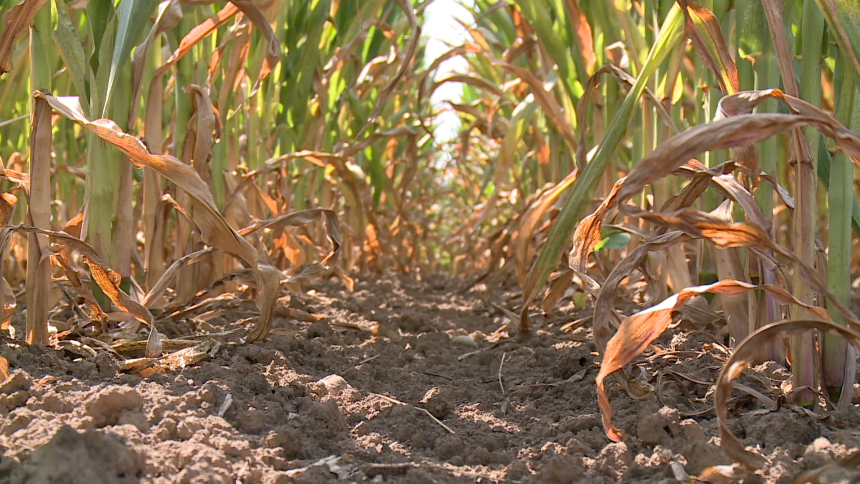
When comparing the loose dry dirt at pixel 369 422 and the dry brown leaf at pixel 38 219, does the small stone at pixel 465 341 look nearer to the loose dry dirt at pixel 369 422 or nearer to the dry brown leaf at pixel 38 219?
the loose dry dirt at pixel 369 422

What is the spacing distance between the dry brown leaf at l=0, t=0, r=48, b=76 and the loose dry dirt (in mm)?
401

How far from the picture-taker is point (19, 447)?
58 cm

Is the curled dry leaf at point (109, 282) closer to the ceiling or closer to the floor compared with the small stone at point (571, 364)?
closer to the ceiling

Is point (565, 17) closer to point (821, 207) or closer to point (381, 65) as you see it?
point (381, 65)

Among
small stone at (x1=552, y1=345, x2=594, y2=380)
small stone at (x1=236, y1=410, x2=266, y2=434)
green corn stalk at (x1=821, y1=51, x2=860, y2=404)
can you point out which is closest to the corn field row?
green corn stalk at (x1=821, y1=51, x2=860, y2=404)

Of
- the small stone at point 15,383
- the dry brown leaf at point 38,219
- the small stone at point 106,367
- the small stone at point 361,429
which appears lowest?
the small stone at point 361,429

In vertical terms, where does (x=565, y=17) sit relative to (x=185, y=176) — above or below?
above

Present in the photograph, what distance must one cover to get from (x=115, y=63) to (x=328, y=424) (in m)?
0.59

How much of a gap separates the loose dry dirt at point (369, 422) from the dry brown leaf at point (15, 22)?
1.31 ft

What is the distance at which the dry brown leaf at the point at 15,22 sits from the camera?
831mm

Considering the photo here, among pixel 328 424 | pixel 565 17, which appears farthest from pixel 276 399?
pixel 565 17

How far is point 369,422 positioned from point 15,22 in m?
0.70

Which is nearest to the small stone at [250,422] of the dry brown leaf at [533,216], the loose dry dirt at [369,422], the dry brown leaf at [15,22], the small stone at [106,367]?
the loose dry dirt at [369,422]

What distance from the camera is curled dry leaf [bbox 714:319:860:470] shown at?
0.55 metres
